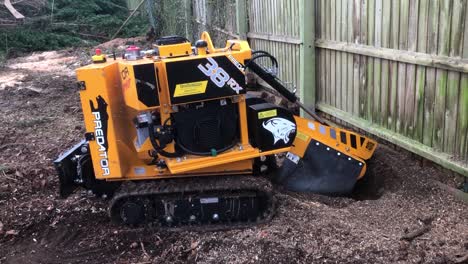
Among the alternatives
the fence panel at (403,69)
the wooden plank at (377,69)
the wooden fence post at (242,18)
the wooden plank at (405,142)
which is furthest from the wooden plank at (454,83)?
the wooden fence post at (242,18)

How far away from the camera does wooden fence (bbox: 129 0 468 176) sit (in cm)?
434

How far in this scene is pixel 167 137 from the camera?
4.45 metres

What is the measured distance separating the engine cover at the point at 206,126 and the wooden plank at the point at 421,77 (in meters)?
1.71

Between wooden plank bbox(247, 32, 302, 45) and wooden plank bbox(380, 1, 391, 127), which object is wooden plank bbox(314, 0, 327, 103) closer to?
wooden plank bbox(247, 32, 302, 45)

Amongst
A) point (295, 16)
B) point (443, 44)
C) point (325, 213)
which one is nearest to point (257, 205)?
point (325, 213)

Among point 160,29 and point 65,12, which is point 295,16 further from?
point 65,12

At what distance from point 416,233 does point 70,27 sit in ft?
65.5

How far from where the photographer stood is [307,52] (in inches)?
265

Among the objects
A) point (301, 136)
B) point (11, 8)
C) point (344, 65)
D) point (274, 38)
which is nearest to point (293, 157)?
point (301, 136)

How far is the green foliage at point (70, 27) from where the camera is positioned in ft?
62.1

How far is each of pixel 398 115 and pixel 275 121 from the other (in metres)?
1.36

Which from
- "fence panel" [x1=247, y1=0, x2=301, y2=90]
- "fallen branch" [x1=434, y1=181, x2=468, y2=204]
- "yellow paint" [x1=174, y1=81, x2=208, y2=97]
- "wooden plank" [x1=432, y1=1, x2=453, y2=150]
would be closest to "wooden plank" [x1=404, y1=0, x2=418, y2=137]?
"wooden plank" [x1=432, y1=1, x2=453, y2=150]

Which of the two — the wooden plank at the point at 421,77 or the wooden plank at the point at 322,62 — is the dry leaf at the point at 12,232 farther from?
the wooden plank at the point at 322,62

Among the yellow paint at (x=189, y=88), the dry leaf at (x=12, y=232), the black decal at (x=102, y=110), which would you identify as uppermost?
the yellow paint at (x=189, y=88)
